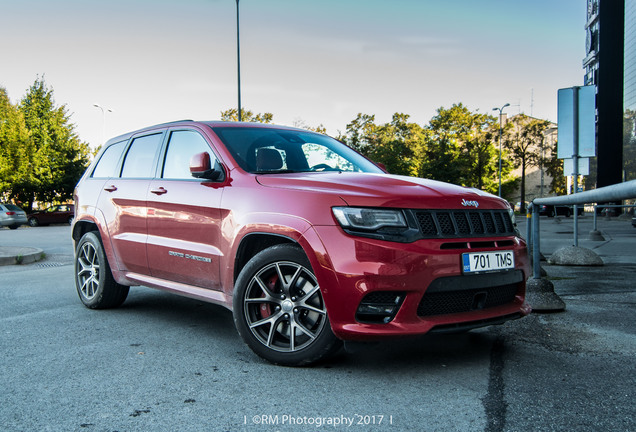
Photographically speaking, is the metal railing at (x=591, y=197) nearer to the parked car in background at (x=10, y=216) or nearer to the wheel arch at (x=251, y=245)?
the wheel arch at (x=251, y=245)

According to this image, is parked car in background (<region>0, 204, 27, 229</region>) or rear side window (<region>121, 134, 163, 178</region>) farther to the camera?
parked car in background (<region>0, 204, 27, 229</region>)

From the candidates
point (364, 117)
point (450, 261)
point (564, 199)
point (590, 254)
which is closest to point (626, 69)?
point (364, 117)

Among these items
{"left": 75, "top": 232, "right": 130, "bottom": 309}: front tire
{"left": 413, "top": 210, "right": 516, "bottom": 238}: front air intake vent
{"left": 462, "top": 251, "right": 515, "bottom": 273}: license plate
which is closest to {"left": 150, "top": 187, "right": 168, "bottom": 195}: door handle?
{"left": 75, "top": 232, "right": 130, "bottom": 309}: front tire

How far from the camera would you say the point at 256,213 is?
3617 mm

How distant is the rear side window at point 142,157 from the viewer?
A: 4.95 m

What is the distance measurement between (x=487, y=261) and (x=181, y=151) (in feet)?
8.60

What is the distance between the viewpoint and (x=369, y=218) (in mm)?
3158

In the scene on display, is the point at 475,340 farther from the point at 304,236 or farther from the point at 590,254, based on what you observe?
the point at 590,254

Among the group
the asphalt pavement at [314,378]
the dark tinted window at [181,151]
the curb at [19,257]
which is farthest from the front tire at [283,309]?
the curb at [19,257]

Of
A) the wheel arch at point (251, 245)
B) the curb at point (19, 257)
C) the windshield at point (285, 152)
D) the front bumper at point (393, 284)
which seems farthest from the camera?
the curb at point (19, 257)

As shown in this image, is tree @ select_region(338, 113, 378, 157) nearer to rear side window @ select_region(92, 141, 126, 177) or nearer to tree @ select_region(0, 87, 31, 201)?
tree @ select_region(0, 87, 31, 201)

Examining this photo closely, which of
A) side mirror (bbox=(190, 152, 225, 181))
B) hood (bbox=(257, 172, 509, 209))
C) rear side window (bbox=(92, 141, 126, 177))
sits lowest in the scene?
hood (bbox=(257, 172, 509, 209))

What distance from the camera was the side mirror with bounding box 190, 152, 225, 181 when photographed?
391cm

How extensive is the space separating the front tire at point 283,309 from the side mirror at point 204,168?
2.52 ft
